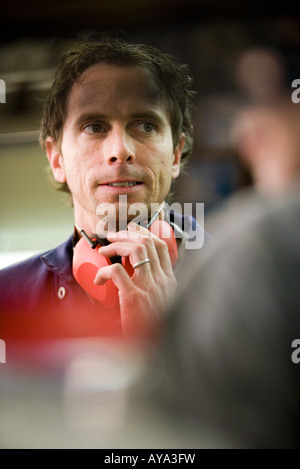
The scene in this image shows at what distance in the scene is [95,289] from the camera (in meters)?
1.13

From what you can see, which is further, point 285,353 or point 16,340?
point 16,340

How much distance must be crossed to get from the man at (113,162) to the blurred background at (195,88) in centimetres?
3

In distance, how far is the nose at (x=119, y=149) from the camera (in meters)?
1.12

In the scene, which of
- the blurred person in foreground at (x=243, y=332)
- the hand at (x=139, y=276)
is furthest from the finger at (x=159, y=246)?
the blurred person in foreground at (x=243, y=332)

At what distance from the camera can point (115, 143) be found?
3.69ft

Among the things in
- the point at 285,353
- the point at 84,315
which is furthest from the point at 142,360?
the point at 285,353

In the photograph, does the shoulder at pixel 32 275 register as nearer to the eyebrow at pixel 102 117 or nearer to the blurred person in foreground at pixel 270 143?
the eyebrow at pixel 102 117

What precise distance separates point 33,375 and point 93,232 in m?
0.34

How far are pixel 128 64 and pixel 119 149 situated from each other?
20 centimetres

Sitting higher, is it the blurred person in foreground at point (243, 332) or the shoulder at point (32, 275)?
the shoulder at point (32, 275)

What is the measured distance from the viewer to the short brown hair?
3.81 ft

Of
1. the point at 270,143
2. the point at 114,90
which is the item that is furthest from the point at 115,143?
the point at 270,143

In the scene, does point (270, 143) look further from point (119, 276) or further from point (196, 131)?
point (119, 276)

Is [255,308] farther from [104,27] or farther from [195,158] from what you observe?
[104,27]
